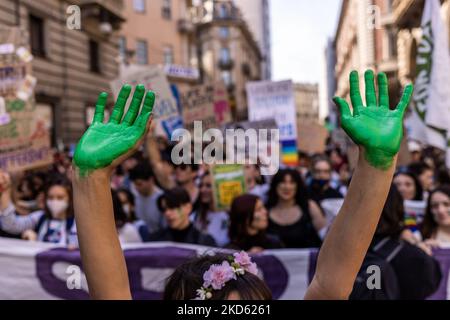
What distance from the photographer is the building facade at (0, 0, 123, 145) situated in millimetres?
13836

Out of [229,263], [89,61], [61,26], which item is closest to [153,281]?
[229,263]

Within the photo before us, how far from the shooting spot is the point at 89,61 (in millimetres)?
16906

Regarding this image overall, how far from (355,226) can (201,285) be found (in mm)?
423

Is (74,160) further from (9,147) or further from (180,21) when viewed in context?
(180,21)

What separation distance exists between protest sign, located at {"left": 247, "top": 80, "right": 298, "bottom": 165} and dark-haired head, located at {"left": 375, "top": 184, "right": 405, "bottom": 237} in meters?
3.71

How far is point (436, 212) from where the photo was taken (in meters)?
3.59

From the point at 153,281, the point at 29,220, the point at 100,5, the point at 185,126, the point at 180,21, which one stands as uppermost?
the point at 180,21

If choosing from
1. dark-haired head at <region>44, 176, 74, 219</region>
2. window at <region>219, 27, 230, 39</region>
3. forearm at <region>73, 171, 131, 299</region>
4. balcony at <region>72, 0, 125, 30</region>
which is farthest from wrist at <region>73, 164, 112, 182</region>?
window at <region>219, 27, 230, 39</region>

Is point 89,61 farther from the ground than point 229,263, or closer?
farther from the ground

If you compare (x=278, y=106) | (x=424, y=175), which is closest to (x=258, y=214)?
(x=424, y=175)

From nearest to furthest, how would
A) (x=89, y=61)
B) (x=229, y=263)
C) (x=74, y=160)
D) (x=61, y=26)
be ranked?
(x=74, y=160)
(x=229, y=263)
(x=61, y=26)
(x=89, y=61)

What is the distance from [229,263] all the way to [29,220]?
2868mm

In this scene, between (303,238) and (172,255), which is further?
(303,238)

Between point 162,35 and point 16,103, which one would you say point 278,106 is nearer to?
point 16,103
